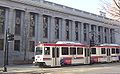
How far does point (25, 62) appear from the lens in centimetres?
5050

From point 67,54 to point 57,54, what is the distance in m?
A: 2.03

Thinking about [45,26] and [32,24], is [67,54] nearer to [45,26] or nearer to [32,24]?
[32,24]

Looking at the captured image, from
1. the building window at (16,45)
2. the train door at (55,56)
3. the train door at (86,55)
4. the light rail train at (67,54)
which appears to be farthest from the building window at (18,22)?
the train door at (55,56)

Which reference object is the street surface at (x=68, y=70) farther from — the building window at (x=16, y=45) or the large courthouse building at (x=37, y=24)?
the building window at (x=16, y=45)

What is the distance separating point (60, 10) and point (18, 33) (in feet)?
Answer: 46.9

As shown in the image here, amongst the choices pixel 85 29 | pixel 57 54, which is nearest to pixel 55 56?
pixel 57 54

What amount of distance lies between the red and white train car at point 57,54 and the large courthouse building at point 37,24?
7.29m

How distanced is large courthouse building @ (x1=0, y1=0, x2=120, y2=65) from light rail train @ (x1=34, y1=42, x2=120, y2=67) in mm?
5172

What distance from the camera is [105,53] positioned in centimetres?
4866

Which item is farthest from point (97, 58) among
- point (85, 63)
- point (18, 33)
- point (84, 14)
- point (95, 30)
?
point (95, 30)

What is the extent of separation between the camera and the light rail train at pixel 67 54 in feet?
123

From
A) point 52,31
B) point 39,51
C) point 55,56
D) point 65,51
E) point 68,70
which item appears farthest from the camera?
point 52,31

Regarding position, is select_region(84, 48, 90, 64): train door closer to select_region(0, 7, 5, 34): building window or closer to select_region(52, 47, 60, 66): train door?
select_region(52, 47, 60, 66): train door

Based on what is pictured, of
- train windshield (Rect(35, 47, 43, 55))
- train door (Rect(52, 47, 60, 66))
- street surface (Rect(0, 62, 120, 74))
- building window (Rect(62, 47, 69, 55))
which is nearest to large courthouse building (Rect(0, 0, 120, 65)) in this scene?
building window (Rect(62, 47, 69, 55))
